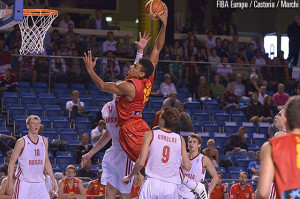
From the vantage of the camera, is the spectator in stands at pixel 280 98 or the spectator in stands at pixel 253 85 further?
the spectator in stands at pixel 253 85

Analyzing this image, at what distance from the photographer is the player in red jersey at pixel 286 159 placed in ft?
14.4

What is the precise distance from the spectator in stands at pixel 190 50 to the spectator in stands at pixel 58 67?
401 cm

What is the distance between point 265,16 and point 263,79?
743 cm

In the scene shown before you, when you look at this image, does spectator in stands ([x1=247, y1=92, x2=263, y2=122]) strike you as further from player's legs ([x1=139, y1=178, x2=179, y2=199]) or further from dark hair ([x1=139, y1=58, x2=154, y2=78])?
A: player's legs ([x1=139, y1=178, x2=179, y2=199])

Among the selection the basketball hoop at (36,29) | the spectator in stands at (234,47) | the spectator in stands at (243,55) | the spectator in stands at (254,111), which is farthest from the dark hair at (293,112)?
the spectator in stands at (234,47)

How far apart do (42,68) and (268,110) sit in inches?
254

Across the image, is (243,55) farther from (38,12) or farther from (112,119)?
(112,119)

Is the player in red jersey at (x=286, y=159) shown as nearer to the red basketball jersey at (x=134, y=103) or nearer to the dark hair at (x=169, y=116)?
the dark hair at (x=169, y=116)

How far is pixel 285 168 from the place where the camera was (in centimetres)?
442

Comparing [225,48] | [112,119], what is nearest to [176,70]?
[225,48]

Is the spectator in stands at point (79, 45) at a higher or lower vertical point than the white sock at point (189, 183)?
higher

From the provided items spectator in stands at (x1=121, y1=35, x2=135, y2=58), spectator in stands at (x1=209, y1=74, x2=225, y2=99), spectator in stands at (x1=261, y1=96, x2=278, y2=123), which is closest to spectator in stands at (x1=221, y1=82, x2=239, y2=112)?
spectator in stands at (x1=209, y1=74, x2=225, y2=99)

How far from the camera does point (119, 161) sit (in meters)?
7.95

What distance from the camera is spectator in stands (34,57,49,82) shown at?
55.3 feet
